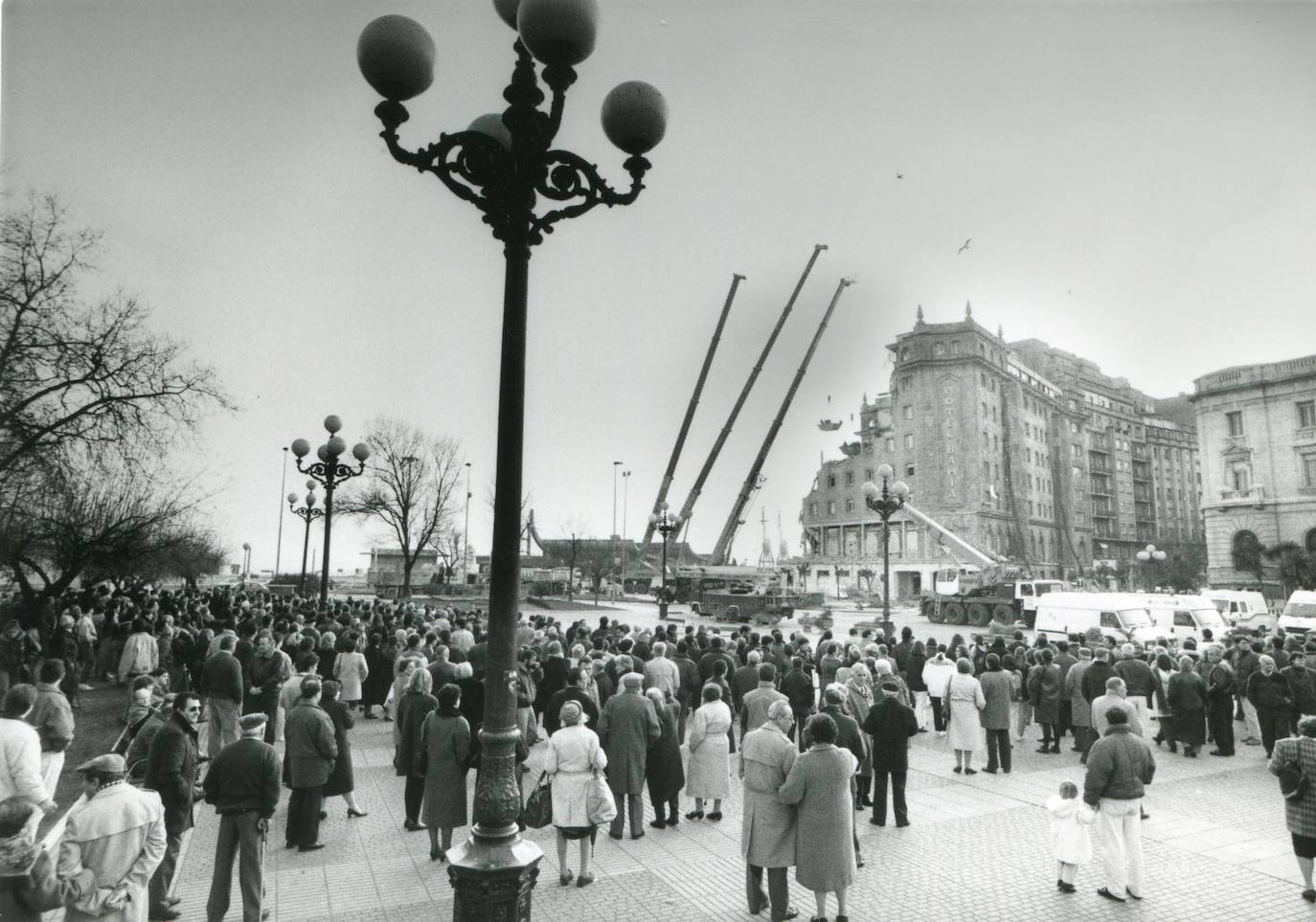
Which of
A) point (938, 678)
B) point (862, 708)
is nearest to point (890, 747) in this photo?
point (862, 708)

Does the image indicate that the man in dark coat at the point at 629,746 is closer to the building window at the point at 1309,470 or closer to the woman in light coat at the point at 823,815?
the woman in light coat at the point at 823,815

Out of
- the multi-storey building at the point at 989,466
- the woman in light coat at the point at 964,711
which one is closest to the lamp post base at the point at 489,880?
the woman in light coat at the point at 964,711

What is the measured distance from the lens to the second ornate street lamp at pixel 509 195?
421 cm

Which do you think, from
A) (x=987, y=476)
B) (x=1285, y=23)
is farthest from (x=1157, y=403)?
(x=1285, y=23)

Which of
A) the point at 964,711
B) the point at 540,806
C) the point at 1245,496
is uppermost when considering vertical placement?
the point at 1245,496

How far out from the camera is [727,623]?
1426 inches

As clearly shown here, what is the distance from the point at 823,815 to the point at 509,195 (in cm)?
477

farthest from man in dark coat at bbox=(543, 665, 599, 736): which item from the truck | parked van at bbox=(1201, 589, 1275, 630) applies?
the truck

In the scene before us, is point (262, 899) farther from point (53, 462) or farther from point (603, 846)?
point (53, 462)

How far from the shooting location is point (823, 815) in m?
5.70

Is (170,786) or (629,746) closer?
(170,786)

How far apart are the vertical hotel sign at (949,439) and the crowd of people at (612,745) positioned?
2311 inches

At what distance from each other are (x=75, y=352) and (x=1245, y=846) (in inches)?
651

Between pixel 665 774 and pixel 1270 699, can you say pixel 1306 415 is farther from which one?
pixel 665 774
